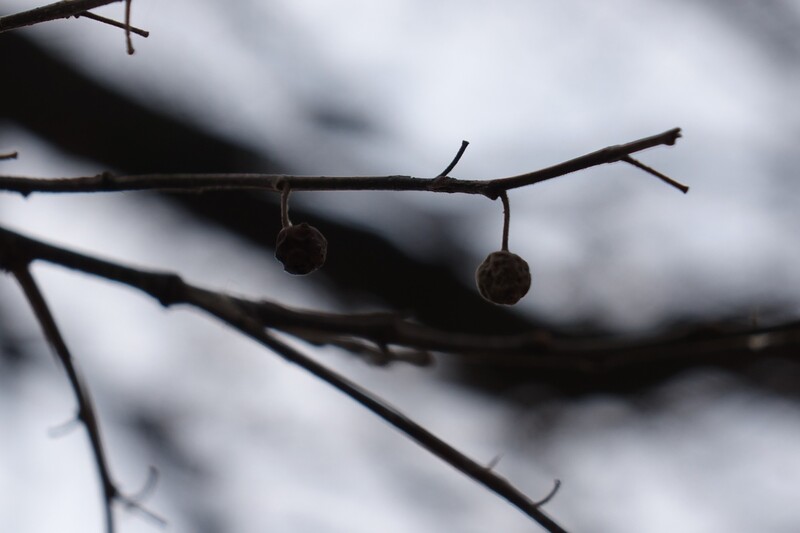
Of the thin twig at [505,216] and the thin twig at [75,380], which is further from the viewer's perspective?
the thin twig at [75,380]

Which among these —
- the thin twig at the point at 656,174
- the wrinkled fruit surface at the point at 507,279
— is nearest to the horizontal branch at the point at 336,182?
the thin twig at the point at 656,174

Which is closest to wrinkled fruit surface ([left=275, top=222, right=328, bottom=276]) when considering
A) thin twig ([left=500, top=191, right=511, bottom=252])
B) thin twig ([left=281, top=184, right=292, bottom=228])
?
thin twig ([left=281, top=184, right=292, bottom=228])

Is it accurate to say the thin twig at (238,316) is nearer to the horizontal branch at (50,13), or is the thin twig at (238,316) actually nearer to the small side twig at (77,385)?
the small side twig at (77,385)

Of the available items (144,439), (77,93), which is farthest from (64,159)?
(144,439)

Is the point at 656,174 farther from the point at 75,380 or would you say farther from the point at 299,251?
the point at 75,380

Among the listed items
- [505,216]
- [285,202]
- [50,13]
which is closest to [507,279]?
[505,216]
